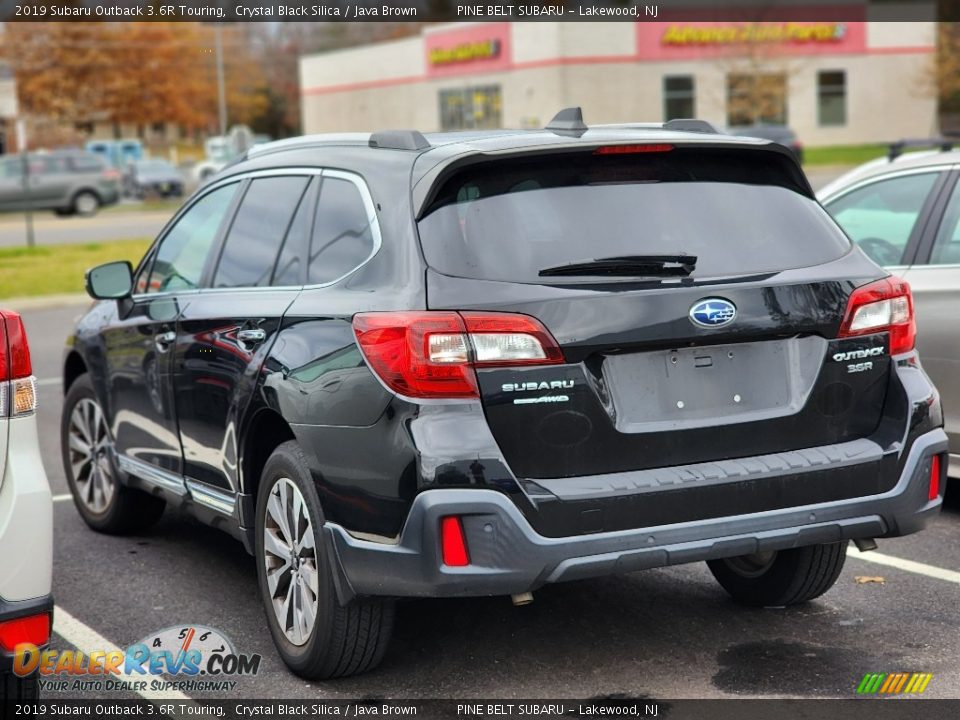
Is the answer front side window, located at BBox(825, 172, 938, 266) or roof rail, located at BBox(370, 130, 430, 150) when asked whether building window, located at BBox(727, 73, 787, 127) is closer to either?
front side window, located at BBox(825, 172, 938, 266)

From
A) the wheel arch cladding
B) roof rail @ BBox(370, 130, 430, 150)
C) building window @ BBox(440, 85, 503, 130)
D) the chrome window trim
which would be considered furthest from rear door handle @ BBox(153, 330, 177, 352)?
building window @ BBox(440, 85, 503, 130)

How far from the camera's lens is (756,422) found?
4.27 metres

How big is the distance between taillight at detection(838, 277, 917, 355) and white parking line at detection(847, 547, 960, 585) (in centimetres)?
139

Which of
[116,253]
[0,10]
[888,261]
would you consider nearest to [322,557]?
[888,261]

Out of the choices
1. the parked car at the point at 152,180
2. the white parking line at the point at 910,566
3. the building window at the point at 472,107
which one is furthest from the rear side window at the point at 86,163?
the white parking line at the point at 910,566

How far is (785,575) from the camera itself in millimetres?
5191

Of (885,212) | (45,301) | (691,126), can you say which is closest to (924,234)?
(885,212)

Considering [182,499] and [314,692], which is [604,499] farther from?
[182,499]

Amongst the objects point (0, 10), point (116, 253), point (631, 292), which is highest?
point (0, 10)

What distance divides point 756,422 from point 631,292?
1.83ft

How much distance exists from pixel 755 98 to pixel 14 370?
56654 mm

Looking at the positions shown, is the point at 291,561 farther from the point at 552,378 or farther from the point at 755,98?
the point at 755,98

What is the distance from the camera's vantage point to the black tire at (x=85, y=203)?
139ft

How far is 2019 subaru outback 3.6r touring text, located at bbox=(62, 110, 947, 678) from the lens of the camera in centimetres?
403
